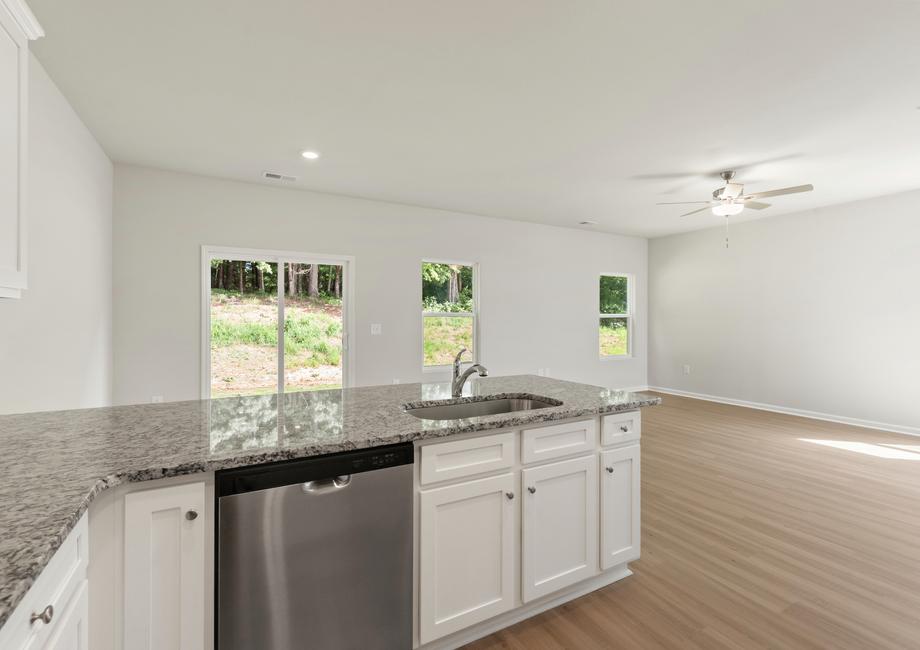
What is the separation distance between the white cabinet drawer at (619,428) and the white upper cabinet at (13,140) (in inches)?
84.1

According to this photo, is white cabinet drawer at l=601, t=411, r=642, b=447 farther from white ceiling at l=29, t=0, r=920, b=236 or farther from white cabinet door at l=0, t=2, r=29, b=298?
white cabinet door at l=0, t=2, r=29, b=298

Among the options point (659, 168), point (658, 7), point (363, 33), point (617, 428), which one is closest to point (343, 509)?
point (617, 428)

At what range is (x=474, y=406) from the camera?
2236 mm

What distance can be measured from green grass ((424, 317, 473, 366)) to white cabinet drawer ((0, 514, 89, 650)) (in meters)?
4.51

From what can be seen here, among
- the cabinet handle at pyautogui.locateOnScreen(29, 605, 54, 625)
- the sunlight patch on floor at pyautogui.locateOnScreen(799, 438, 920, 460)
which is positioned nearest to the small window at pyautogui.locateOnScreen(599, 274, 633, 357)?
the sunlight patch on floor at pyautogui.locateOnScreen(799, 438, 920, 460)

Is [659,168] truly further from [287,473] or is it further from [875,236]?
[287,473]

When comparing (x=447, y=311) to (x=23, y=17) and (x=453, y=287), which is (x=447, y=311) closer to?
(x=453, y=287)

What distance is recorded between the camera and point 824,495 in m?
3.16

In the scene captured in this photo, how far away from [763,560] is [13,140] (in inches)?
139

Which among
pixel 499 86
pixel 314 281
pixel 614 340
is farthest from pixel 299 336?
pixel 614 340

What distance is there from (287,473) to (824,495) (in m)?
3.71

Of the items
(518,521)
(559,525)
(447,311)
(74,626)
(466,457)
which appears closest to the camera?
(74,626)

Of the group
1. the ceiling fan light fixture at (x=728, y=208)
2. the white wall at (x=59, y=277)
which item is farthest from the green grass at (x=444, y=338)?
the white wall at (x=59, y=277)

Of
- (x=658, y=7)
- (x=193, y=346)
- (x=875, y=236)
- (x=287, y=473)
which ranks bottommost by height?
(x=287, y=473)
